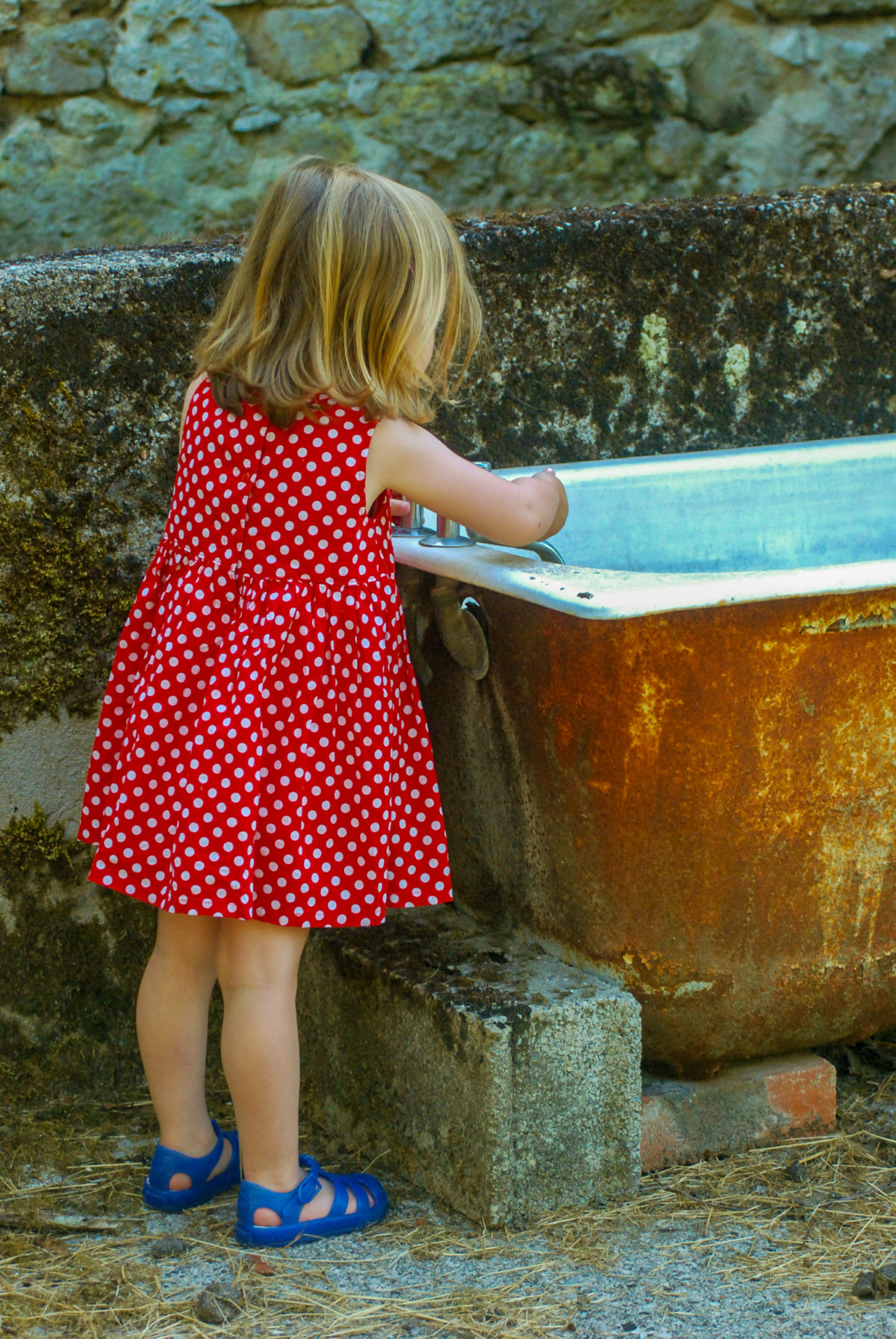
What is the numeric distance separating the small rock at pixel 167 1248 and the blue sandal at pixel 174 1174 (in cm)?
9

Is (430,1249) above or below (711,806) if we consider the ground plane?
below

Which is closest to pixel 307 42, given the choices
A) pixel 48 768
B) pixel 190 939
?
pixel 48 768

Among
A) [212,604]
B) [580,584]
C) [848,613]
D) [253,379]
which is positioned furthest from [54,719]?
[848,613]

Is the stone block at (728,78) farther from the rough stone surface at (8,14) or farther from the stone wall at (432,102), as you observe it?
the rough stone surface at (8,14)

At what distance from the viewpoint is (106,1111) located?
1.96 meters

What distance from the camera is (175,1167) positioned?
1662 mm

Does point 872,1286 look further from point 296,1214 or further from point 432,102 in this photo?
point 432,102

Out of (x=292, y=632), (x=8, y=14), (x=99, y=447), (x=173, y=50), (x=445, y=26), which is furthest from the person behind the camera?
(x=445, y=26)

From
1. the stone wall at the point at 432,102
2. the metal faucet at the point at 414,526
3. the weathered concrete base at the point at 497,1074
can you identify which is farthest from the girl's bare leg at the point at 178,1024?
the stone wall at the point at 432,102

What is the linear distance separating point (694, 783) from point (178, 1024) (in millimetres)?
676

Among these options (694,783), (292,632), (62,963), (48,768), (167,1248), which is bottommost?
(167,1248)

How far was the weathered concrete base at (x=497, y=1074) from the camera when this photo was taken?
1560 millimetres

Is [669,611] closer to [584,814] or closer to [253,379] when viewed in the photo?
[584,814]

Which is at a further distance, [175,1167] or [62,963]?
[62,963]
